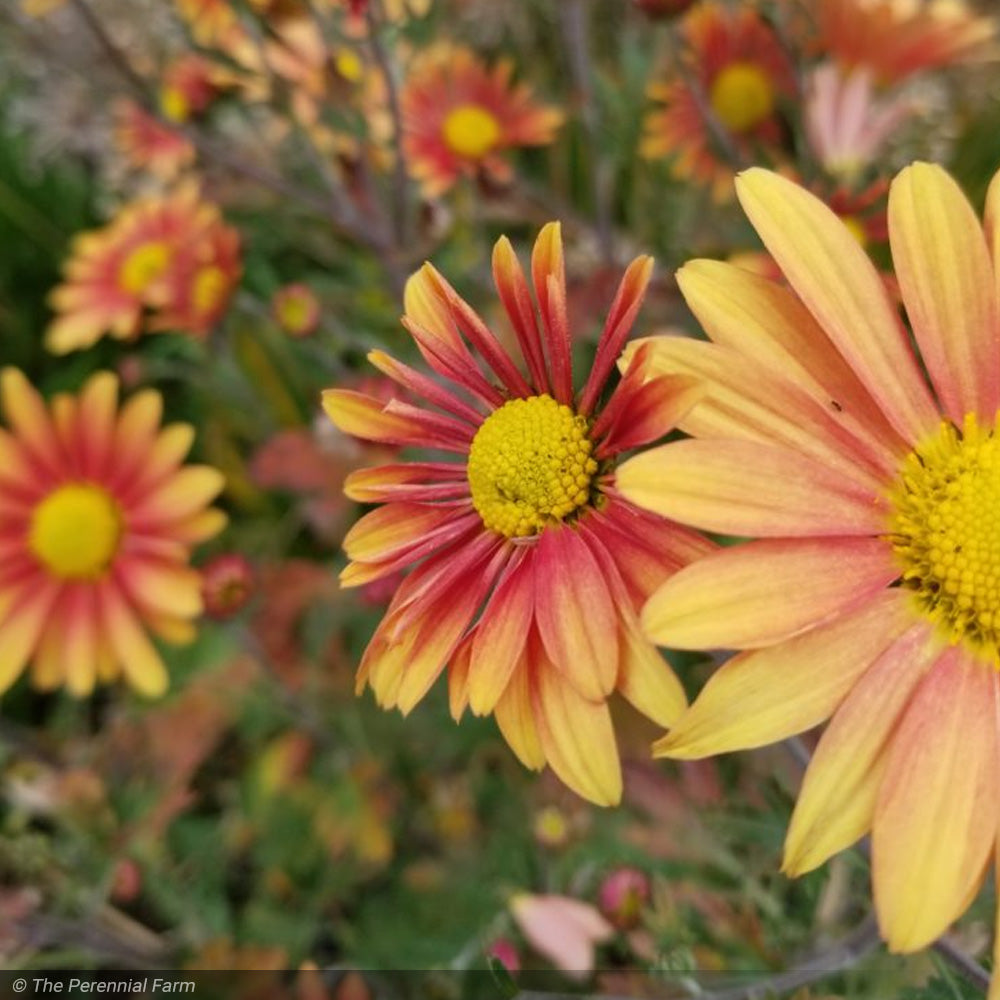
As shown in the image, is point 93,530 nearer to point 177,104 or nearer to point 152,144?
point 177,104

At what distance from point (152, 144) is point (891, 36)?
1138mm

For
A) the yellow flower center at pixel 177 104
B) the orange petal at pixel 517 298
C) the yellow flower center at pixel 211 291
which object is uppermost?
the yellow flower center at pixel 177 104

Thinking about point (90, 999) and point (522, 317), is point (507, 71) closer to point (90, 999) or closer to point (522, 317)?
point (522, 317)

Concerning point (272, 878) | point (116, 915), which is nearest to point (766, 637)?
point (116, 915)

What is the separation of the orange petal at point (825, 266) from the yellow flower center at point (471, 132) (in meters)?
0.96

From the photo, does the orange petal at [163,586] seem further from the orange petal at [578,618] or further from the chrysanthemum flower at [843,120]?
the chrysanthemum flower at [843,120]

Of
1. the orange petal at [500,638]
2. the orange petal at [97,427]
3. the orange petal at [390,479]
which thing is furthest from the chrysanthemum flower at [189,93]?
the orange petal at [500,638]

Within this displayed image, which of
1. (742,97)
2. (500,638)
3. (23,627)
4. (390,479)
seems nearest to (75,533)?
(23,627)

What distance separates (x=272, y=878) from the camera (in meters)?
1.58

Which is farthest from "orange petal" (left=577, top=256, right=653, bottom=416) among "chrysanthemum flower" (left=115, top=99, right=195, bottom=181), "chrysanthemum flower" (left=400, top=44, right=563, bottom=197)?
"chrysanthemum flower" (left=115, top=99, right=195, bottom=181)

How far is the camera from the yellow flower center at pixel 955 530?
22.5 inches

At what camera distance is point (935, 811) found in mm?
492

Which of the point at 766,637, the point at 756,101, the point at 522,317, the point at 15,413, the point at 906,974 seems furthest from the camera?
the point at 756,101

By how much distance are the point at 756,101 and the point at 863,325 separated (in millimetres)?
1040
